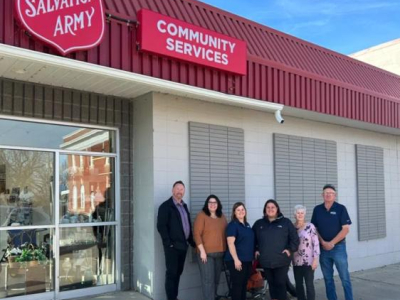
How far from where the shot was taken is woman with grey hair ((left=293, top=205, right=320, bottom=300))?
6.29 meters

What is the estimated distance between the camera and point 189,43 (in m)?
6.60

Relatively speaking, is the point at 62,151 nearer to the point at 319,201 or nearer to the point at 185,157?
the point at 185,157

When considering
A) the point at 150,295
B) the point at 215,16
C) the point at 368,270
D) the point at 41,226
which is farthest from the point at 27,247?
the point at 368,270

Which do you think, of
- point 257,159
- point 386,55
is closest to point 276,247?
point 257,159

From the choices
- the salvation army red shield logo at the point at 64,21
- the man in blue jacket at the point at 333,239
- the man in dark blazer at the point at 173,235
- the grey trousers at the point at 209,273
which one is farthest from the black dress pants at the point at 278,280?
the salvation army red shield logo at the point at 64,21

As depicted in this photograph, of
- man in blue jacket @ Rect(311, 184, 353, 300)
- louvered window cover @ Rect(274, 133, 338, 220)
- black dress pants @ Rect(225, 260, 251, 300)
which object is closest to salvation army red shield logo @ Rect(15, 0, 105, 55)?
black dress pants @ Rect(225, 260, 251, 300)

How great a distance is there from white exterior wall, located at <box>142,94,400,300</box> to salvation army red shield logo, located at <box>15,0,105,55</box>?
1.65 metres

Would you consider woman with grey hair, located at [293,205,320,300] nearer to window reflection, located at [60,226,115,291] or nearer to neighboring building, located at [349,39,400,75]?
window reflection, located at [60,226,115,291]

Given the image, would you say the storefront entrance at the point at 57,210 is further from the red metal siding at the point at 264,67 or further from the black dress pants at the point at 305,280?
the black dress pants at the point at 305,280

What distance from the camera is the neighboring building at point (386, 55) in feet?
59.5

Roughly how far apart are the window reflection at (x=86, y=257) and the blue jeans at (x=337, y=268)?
3.27 m

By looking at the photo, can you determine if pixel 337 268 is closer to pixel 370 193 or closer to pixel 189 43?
pixel 189 43

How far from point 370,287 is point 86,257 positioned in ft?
16.9

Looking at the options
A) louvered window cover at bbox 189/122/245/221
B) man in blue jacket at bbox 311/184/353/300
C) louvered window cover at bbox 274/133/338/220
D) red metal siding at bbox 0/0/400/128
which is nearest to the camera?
red metal siding at bbox 0/0/400/128
